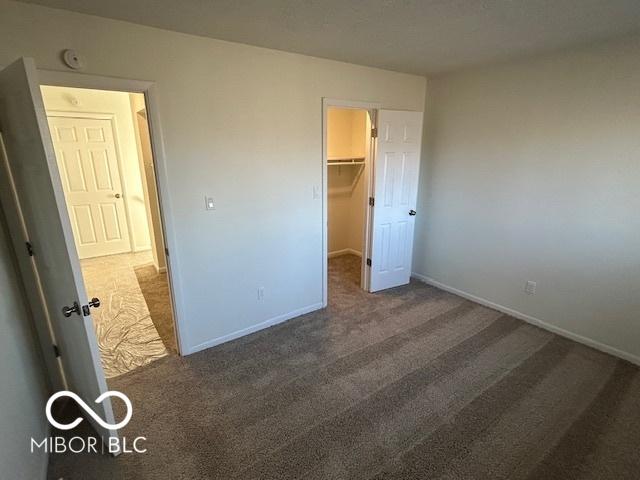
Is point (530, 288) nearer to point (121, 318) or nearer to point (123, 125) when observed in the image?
point (121, 318)

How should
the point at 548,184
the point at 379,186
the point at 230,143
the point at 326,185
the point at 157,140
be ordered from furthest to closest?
the point at 379,186
the point at 326,185
the point at 548,184
the point at 230,143
the point at 157,140

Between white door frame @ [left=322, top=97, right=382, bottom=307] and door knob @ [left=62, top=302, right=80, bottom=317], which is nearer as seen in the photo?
door knob @ [left=62, top=302, right=80, bottom=317]

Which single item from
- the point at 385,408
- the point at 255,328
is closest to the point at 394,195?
the point at 255,328

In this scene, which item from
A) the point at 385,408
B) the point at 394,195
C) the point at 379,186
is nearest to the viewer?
the point at 385,408

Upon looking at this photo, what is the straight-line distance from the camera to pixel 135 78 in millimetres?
2041

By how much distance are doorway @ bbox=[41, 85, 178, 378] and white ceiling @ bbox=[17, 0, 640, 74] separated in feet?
6.76

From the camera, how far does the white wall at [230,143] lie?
1.92 metres

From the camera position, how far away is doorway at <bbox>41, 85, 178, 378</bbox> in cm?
379

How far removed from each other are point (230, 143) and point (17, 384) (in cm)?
191

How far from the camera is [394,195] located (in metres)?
3.63

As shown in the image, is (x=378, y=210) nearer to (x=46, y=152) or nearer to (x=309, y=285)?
(x=309, y=285)

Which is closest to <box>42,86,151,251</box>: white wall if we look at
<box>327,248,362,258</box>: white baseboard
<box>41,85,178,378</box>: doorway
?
<box>41,85,178,378</box>: doorway

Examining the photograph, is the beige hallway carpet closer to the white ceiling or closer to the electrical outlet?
the white ceiling

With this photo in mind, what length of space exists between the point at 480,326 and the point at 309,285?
1.73 meters
